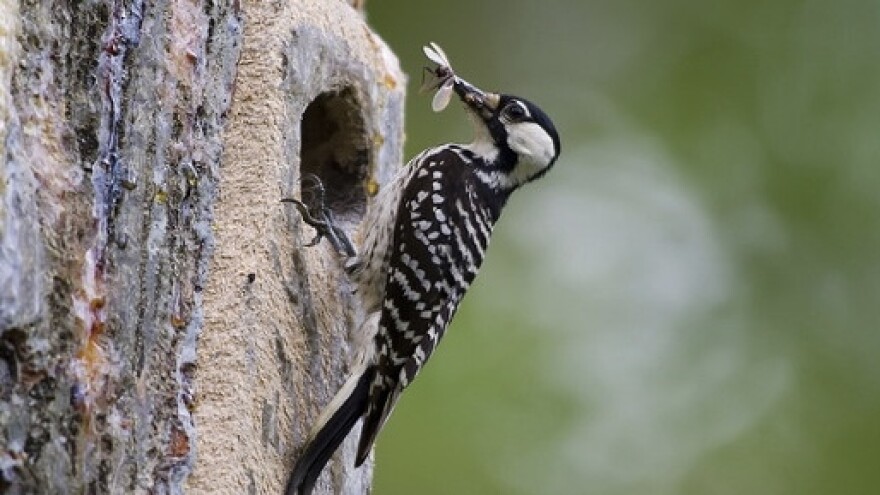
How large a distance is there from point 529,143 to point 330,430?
1172 mm

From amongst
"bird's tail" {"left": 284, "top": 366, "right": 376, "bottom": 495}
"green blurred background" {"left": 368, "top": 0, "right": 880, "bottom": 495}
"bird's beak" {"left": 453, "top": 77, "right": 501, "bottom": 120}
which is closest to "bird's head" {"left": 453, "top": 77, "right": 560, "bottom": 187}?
"bird's beak" {"left": 453, "top": 77, "right": 501, "bottom": 120}

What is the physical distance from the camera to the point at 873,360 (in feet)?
20.6

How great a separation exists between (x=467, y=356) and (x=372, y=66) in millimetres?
2327

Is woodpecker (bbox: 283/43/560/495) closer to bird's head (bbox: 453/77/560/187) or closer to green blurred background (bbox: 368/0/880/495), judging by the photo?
bird's head (bbox: 453/77/560/187)

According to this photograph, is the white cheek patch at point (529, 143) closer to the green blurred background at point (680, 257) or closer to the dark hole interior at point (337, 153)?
the dark hole interior at point (337, 153)

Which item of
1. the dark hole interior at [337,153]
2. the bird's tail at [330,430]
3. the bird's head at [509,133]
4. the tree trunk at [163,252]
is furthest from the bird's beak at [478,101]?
the bird's tail at [330,430]

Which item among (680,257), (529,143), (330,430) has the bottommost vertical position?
(680,257)

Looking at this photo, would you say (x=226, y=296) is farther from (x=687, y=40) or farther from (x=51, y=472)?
(x=687, y=40)

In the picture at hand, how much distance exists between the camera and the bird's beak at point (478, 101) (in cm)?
400

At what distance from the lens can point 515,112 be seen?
3.99 metres

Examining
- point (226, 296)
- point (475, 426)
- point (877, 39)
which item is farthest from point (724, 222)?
point (226, 296)

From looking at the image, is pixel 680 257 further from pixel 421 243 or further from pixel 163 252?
pixel 163 252

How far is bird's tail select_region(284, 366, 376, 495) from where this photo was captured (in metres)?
2.99

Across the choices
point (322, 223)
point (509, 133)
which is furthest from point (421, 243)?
point (509, 133)
